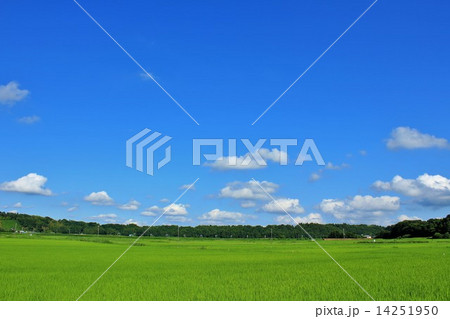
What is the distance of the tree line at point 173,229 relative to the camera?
345 ft

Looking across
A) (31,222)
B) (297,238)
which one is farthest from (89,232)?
(297,238)

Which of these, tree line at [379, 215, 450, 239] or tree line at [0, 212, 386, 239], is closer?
tree line at [379, 215, 450, 239]

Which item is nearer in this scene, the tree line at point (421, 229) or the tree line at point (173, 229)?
the tree line at point (421, 229)

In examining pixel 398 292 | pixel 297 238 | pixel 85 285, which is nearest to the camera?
pixel 398 292

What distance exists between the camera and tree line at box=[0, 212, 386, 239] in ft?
345

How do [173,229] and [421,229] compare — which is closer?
[421,229]

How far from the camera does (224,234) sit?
11988cm

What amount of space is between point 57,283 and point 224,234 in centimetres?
10653

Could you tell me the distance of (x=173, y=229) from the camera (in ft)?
366
